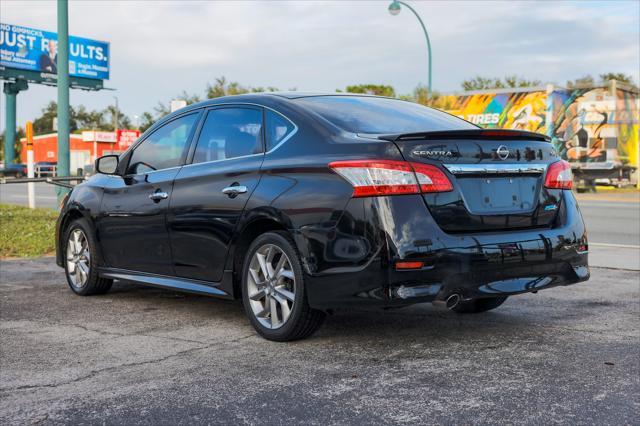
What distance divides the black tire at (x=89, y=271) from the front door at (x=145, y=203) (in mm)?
157

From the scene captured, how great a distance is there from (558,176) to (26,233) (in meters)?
8.80

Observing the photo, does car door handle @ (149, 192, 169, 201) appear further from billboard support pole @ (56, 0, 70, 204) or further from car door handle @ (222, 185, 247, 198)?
billboard support pole @ (56, 0, 70, 204)

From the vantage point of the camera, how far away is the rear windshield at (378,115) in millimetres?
5062

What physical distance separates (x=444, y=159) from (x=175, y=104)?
10616 mm

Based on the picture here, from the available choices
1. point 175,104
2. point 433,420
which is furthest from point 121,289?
point 175,104

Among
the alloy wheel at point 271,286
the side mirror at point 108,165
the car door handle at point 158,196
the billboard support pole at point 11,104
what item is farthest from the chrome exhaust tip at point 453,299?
the billboard support pole at point 11,104

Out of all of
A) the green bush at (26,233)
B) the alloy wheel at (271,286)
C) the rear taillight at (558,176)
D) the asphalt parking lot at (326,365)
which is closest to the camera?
the asphalt parking lot at (326,365)

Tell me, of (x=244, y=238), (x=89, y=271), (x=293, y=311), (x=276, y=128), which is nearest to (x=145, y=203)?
(x=89, y=271)

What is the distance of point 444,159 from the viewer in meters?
4.62

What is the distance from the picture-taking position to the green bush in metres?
10.2

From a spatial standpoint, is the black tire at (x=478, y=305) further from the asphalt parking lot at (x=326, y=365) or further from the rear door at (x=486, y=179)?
the rear door at (x=486, y=179)

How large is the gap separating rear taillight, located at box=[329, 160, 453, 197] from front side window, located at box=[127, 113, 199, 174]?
6.39ft

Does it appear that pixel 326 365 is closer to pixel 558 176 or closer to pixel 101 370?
pixel 101 370

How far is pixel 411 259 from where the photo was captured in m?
4.43
